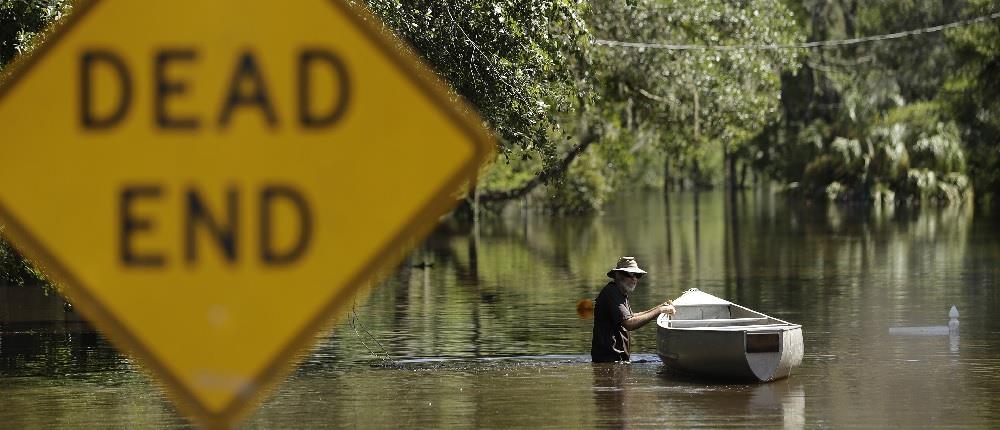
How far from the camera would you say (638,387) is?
17.2 m

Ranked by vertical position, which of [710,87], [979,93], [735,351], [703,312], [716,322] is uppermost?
[979,93]

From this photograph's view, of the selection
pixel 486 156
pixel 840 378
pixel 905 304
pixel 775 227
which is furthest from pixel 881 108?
pixel 486 156

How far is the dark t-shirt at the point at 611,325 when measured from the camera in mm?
18047

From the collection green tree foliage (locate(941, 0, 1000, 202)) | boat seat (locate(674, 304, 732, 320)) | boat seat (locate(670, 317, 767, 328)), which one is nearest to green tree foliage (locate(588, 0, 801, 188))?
green tree foliage (locate(941, 0, 1000, 202))

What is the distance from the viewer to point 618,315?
1816cm

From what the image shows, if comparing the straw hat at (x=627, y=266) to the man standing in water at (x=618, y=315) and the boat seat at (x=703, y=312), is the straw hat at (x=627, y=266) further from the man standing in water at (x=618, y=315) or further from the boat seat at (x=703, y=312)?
the boat seat at (x=703, y=312)

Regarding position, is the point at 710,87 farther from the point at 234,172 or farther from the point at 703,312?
the point at 234,172

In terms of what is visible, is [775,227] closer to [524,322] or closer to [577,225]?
[577,225]

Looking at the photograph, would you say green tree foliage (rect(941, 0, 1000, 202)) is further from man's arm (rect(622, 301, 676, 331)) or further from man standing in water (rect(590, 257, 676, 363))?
man's arm (rect(622, 301, 676, 331))

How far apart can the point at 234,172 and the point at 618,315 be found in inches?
576

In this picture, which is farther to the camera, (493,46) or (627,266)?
(493,46)

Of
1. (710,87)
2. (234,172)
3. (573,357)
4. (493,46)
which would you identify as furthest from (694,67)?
(234,172)

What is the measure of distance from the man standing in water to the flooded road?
0.24 m

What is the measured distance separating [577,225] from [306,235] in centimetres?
6896
